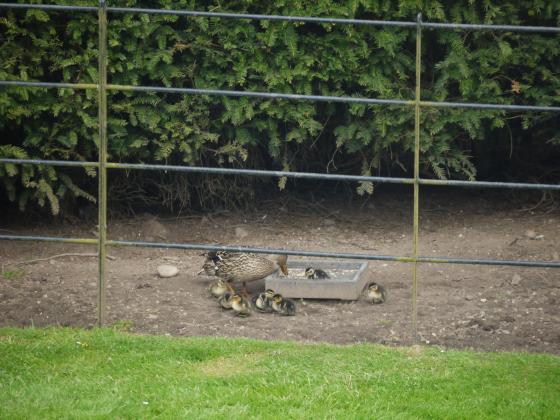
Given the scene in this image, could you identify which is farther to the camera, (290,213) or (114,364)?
(290,213)

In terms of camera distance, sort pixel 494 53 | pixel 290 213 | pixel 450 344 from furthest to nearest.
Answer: pixel 290 213
pixel 494 53
pixel 450 344

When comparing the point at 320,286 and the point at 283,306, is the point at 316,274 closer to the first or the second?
the point at 320,286

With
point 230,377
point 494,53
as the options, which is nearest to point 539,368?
point 230,377

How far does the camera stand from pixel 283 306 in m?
8.70

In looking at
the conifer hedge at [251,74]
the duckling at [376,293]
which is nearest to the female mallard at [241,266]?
the duckling at [376,293]

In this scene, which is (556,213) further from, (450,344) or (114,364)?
(114,364)

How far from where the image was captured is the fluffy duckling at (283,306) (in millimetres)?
8695

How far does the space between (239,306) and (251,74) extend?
2510 millimetres

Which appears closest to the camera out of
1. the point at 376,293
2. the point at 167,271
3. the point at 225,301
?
the point at 225,301

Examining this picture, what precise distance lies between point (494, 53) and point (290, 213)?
9.72ft

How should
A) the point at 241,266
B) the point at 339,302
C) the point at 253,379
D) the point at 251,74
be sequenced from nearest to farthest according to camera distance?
the point at 253,379, the point at 339,302, the point at 241,266, the point at 251,74

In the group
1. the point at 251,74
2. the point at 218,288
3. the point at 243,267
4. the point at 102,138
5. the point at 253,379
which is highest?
the point at 251,74

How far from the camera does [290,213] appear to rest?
37.8 ft

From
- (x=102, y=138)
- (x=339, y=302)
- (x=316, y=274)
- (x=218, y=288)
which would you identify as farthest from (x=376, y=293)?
(x=102, y=138)
